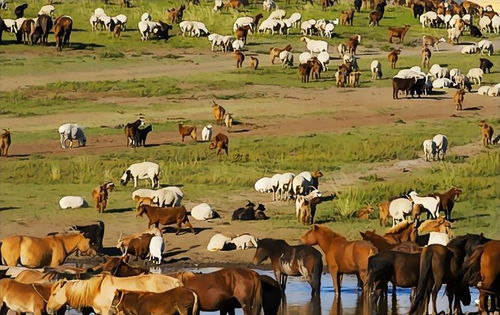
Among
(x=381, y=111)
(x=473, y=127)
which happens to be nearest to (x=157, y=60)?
(x=381, y=111)

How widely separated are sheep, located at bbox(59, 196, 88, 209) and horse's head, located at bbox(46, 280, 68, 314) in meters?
10.6

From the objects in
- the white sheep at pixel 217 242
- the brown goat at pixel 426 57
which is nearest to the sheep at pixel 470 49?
the brown goat at pixel 426 57

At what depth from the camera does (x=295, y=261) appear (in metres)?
23.5

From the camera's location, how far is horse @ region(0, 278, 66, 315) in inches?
805

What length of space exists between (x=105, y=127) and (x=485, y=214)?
12.4 meters

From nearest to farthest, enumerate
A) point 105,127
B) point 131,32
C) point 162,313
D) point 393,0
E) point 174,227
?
point 162,313 → point 174,227 → point 105,127 → point 131,32 → point 393,0

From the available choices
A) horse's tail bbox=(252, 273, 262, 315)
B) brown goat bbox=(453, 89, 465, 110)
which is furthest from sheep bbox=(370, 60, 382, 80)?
horse's tail bbox=(252, 273, 262, 315)

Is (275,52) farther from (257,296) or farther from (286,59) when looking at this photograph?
(257,296)

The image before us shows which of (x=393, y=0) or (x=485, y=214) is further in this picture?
(x=393, y=0)

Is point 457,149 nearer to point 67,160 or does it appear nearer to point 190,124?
point 190,124

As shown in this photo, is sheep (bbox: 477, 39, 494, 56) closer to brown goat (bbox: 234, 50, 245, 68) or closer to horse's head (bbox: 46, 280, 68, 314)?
brown goat (bbox: 234, 50, 245, 68)

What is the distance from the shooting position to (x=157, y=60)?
1961 inches

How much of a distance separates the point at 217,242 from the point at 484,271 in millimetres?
7552

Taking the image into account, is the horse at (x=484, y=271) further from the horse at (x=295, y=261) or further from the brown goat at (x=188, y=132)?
the brown goat at (x=188, y=132)
